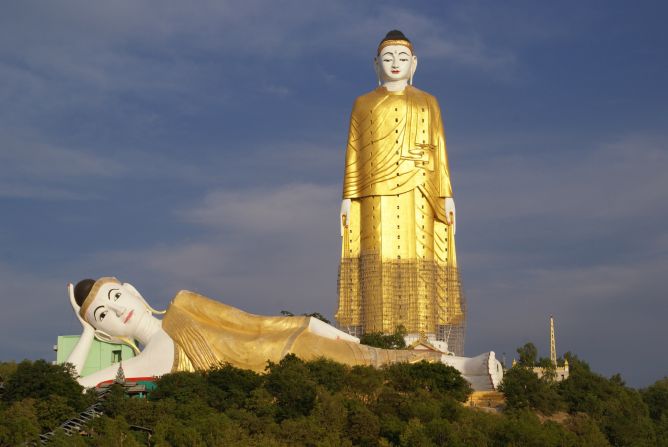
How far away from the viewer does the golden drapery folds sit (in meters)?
36.7

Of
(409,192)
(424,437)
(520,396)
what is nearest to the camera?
(424,437)

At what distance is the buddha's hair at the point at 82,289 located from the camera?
29422 millimetres

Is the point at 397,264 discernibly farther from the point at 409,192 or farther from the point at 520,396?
the point at 520,396

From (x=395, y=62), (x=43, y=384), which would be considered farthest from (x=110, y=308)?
(x=395, y=62)

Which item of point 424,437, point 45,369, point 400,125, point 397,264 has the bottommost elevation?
point 424,437

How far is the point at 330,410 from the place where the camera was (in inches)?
971

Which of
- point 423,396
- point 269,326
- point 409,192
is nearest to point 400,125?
point 409,192

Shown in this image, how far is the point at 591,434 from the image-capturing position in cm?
2541

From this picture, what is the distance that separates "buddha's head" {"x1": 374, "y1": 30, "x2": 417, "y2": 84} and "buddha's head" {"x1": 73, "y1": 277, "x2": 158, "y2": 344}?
12.0 meters

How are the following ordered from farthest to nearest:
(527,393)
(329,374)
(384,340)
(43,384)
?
(384,340) → (527,393) → (329,374) → (43,384)

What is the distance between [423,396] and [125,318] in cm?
793

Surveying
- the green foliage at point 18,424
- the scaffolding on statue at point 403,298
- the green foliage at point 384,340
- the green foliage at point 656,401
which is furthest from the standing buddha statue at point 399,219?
the green foliage at point 18,424

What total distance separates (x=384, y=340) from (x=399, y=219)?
15.5ft

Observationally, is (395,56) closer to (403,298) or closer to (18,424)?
(403,298)
